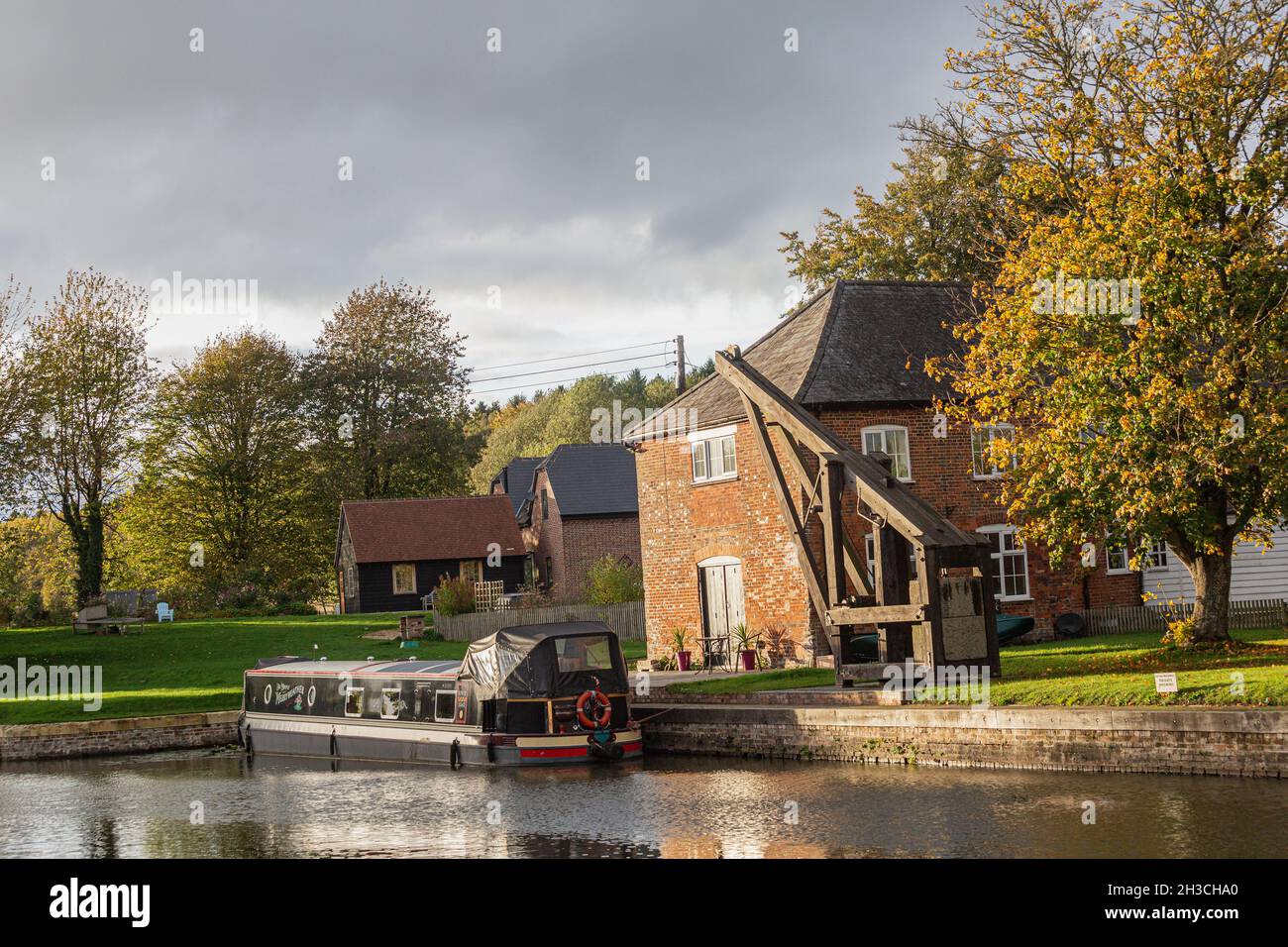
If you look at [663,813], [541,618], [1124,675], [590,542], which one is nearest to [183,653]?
[541,618]

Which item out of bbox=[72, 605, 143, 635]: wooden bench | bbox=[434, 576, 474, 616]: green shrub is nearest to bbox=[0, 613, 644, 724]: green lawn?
bbox=[72, 605, 143, 635]: wooden bench

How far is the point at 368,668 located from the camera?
25.3 meters

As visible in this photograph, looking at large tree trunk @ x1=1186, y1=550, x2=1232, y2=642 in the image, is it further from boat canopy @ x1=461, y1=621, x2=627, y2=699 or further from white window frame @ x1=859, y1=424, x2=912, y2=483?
boat canopy @ x1=461, y1=621, x2=627, y2=699

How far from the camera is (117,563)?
58594mm

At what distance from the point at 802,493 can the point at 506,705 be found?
8.48 metres

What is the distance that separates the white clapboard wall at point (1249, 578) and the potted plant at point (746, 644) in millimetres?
9481

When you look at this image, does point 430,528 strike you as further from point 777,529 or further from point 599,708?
point 599,708

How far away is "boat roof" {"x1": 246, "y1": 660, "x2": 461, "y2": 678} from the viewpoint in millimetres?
23597

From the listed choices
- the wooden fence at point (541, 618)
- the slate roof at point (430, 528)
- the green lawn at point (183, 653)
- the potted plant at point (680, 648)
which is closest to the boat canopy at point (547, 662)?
the potted plant at point (680, 648)

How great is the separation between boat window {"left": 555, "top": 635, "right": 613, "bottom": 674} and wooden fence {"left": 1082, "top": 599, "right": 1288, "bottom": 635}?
40.1 feet
